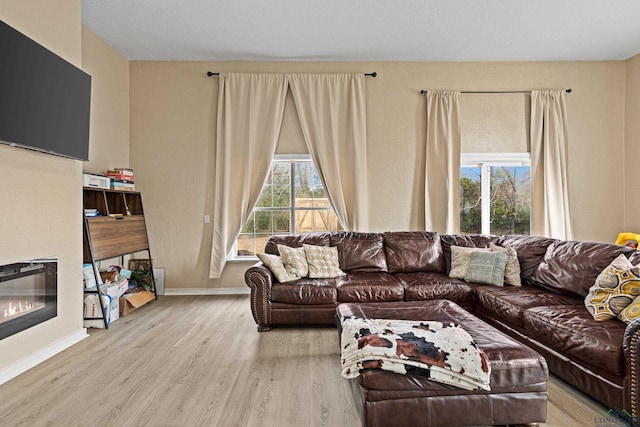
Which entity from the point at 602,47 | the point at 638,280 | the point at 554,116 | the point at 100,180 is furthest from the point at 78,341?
the point at 602,47

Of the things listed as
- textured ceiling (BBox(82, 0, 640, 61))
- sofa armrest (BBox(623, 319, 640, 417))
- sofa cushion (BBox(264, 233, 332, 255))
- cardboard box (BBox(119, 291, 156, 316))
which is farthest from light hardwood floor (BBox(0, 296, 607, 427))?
textured ceiling (BBox(82, 0, 640, 61))

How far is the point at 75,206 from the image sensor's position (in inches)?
124

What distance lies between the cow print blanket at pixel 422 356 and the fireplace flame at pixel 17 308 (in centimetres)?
244

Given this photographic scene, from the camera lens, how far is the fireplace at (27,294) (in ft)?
7.99

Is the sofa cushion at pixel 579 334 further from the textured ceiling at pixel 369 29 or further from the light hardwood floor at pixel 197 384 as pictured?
the textured ceiling at pixel 369 29

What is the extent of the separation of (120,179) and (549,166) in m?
5.60

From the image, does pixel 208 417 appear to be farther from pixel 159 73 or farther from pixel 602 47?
pixel 602 47

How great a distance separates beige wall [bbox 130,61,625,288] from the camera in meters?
4.79

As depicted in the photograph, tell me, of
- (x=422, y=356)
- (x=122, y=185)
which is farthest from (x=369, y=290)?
(x=122, y=185)

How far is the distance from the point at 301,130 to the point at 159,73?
6.99ft

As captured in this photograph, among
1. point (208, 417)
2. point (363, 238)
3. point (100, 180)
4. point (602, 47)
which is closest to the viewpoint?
point (208, 417)

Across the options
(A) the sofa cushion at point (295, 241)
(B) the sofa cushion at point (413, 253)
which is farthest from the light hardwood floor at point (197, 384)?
(B) the sofa cushion at point (413, 253)

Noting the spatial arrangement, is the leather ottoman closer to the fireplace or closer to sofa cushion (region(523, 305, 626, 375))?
sofa cushion (region(523, 305, 626, 375))

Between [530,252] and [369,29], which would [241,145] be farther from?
[530,252]
